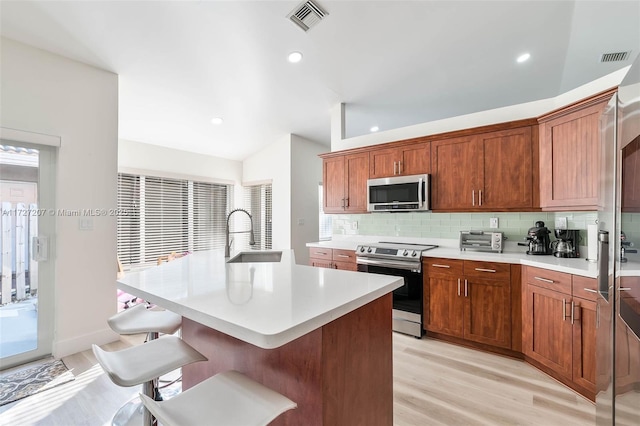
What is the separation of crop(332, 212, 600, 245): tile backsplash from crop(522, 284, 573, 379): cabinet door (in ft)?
2.55

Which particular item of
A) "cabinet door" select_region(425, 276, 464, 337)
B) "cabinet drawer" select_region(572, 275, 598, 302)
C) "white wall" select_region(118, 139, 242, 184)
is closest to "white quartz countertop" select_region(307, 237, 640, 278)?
"cabinet drawer" select_region(572, 275, 598, 302)

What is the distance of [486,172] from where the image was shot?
2963 millimetres

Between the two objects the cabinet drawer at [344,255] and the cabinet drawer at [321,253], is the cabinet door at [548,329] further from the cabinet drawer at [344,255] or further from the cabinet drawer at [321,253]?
the cabinet drawer at [321,253]

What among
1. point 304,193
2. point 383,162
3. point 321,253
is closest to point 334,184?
point 383,162

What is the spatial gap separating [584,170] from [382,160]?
6.50ft

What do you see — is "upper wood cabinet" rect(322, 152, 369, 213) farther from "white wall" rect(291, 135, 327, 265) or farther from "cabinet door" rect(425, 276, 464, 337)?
"cabinet door" rect(425, 276, 464, 337)

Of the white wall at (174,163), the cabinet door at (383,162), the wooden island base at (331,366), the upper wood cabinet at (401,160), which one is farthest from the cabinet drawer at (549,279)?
the white wall at (174,163)

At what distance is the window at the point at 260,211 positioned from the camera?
19.1ft

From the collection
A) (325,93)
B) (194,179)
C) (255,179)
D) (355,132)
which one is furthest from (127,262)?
(355,132)

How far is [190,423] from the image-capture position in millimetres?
819

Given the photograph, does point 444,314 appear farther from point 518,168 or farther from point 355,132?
point 355,132

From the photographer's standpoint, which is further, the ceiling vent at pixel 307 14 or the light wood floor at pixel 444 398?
the ceiling vent at pixel 307 14

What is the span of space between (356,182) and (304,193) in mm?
1754

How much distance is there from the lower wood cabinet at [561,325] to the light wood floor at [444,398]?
0.44 feet
